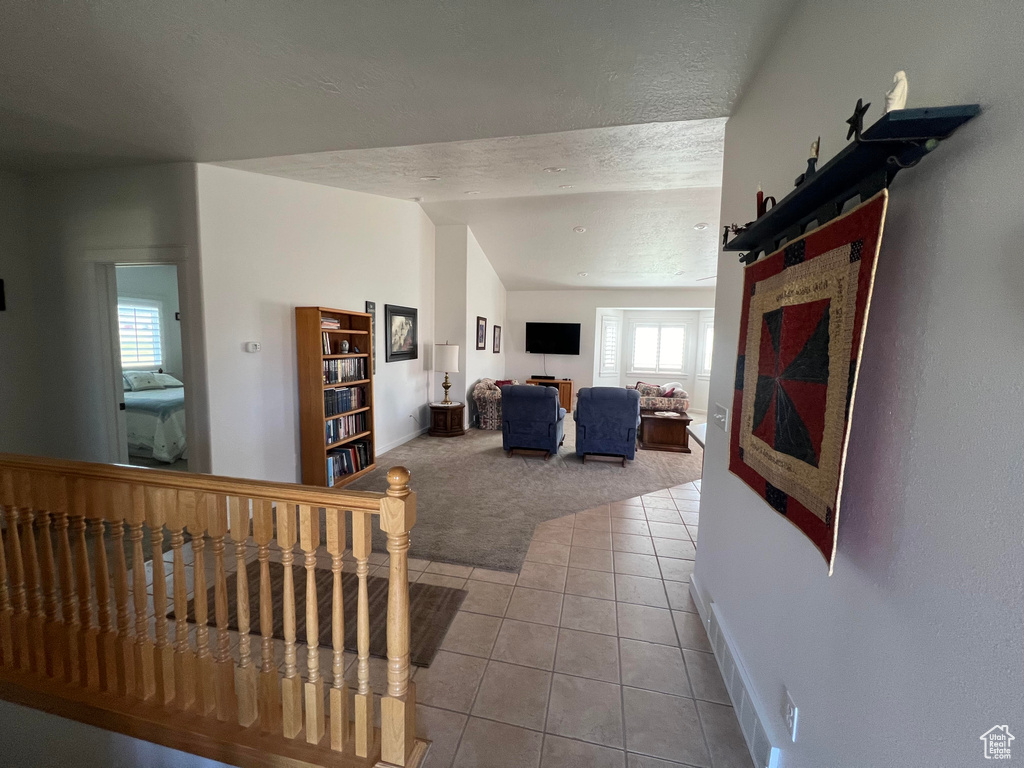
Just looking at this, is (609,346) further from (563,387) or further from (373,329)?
(373,329)

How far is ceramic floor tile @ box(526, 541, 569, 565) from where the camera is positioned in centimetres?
279

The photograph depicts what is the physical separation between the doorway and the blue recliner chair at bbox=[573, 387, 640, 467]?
425cm

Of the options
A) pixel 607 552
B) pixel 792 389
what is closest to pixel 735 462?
pixel 792 389

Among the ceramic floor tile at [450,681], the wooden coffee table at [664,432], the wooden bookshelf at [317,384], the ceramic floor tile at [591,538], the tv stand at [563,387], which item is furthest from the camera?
the tv stand at [563,387]

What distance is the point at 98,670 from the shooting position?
165 centimetres

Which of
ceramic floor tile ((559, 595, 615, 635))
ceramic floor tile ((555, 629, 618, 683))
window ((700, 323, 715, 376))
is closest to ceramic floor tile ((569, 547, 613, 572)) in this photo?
ceramic floor tile ((559, 595, 615, 635))

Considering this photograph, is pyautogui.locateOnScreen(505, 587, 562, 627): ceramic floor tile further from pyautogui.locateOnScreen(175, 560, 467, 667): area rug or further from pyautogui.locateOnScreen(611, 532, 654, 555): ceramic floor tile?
pyautogui.locateOnScreen(611, 532, 654, 555): ceramic floor tile

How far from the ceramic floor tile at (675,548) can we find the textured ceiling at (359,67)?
2.68 metres

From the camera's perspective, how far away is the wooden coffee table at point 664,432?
18.5 feet

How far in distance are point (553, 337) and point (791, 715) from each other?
768cm

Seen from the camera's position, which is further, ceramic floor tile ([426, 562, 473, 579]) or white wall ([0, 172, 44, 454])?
white wall ([0, 172, 44, 454])

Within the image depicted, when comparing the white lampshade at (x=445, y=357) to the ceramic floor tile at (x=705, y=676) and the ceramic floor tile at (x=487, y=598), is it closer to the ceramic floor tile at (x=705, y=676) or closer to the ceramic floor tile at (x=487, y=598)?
the ceramic floor tile at (x=487, y=598)

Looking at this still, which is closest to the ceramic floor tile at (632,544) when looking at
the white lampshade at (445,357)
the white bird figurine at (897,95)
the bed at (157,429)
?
the white bird figurine at (897,95)

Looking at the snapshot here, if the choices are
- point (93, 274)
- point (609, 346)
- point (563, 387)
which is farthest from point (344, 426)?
point (609, 346)
